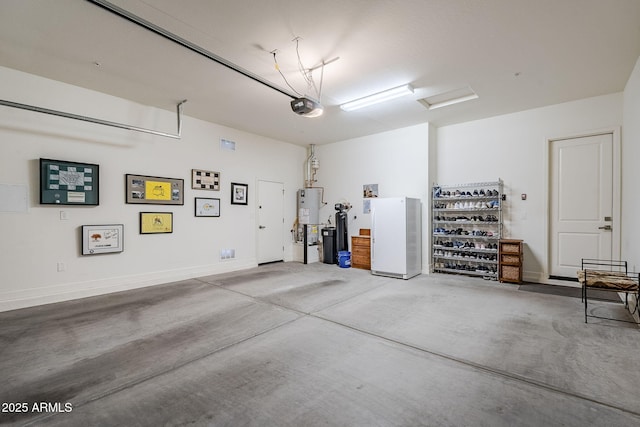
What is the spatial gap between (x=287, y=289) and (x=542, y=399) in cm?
361

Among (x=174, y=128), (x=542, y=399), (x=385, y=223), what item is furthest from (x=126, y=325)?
(x=385, y=223)

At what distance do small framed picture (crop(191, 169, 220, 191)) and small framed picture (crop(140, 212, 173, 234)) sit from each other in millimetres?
794

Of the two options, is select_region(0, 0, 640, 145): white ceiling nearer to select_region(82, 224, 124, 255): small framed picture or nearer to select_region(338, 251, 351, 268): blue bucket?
select_region(82, 224, 124, 255): small framed picture

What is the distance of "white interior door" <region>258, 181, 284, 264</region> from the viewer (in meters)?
7.23

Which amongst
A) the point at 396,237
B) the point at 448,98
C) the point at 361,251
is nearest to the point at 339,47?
the point at 448,98

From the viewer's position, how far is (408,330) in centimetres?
324

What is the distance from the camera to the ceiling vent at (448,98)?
4.81 meters

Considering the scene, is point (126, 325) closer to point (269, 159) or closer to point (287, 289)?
point (287, 289)

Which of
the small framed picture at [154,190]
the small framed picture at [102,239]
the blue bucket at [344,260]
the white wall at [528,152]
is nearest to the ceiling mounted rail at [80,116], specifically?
the small framed picture at [154,190]

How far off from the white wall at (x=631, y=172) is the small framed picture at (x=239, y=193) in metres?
6.64

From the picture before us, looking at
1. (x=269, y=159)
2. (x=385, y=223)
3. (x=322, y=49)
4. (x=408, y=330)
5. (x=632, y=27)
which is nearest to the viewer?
(x=632, y=27)

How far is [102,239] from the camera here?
15.5 ft

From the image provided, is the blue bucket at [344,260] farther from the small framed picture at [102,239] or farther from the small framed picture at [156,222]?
the small framed picture at [102,239]

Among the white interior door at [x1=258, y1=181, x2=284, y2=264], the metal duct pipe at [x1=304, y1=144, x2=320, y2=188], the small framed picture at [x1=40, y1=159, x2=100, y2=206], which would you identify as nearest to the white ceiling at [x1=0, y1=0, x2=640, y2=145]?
the small framed picture at [x1=40, y1=159, x2=100, y2=206]
